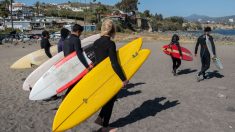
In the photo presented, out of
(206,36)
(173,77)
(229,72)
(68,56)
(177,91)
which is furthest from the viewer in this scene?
(229,72)

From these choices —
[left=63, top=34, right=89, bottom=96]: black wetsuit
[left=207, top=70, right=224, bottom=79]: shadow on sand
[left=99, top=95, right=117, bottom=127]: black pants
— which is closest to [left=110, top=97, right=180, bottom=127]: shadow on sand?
[left=99, top=95, right=117, bottom=127]: black pants

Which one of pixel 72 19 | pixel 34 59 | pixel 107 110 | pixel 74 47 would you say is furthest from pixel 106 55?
pixel 72 19

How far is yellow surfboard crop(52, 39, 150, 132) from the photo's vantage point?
6.05 meters

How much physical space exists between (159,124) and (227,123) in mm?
1287

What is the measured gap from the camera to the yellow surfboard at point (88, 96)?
6051 millimetres

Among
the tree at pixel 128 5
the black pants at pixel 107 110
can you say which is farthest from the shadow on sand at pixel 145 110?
the tree at pixel 128 5

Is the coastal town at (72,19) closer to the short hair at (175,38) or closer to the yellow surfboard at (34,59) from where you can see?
the yellow surfboard at (34,59)

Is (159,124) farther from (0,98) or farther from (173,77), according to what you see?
(173,77)

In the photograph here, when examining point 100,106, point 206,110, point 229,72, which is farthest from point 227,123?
point 229,72

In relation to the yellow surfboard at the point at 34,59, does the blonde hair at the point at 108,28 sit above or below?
above

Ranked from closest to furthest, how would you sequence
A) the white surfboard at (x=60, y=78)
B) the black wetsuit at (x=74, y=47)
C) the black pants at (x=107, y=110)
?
the black pants at (x=107, y=110) → the black wetsuit at (x=74, y=47) → the white surfboard at (x=60, y=78)

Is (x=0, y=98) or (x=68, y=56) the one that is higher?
(x=68, y=56)

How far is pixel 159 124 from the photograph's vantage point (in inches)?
273

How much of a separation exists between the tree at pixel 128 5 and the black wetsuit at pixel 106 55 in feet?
432
